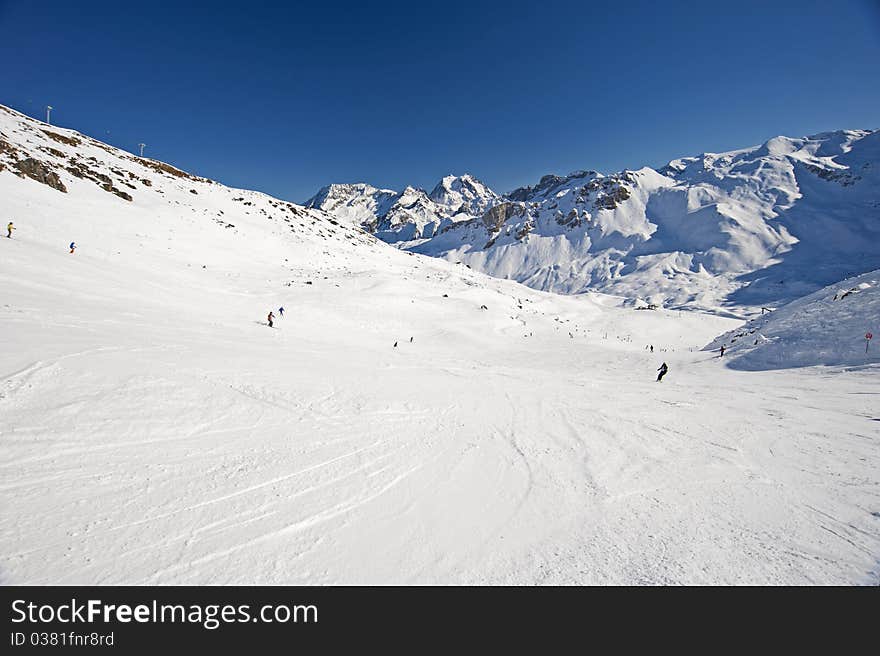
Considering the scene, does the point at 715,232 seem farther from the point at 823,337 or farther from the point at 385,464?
the point at 385,464

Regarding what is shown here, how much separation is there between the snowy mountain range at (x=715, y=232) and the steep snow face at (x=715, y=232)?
462 millimetres

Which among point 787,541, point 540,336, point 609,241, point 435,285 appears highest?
Answer: point 609,241

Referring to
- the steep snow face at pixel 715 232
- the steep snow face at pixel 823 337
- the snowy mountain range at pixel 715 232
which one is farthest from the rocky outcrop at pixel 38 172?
the steep snow face at pixel 715 232

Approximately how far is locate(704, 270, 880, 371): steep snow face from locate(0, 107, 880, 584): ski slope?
2.38 meters

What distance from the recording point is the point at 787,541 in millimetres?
4633

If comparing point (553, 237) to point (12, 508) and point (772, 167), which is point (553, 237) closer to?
point (772, 167)

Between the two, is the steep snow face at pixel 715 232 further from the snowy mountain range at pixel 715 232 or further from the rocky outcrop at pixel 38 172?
the rocky outcrop at pixel 38 172

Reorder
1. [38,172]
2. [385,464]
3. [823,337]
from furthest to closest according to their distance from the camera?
[38,172], [823,337], [385,464]

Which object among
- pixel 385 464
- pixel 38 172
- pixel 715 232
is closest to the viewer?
pixel 385 464

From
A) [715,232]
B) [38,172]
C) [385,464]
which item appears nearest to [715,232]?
[715,232]

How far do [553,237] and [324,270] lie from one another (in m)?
151

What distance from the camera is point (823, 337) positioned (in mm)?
19703

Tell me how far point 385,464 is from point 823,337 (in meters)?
26.2
